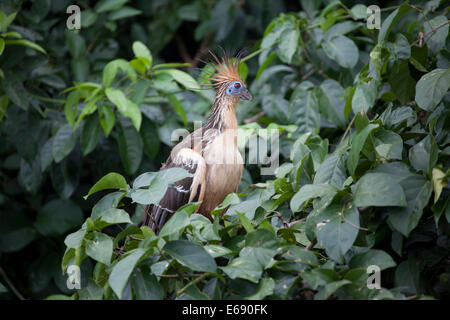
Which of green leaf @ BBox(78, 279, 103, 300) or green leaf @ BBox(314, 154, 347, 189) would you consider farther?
green leaf @ BBox(314, 154, 347, 189)

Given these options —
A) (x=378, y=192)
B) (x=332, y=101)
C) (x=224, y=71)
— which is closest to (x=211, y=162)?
(x=224, y=71)

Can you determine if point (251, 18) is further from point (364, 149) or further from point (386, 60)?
point (364, 149)

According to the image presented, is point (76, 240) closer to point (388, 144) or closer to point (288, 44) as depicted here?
point (388, 144)

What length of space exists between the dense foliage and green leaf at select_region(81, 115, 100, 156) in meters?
0.01

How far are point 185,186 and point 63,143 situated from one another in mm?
1409

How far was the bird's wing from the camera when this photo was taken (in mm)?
3443

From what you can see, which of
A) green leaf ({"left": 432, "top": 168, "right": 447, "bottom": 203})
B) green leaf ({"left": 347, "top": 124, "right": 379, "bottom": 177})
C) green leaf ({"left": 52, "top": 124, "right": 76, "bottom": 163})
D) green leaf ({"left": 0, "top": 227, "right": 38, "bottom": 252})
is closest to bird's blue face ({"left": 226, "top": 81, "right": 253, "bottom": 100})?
green leaf ({"left": 52, "top": 124, "right": 76, "bottom": 163})

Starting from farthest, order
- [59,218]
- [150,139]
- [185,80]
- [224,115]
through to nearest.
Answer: [59,218]
[150,139]
[185,80]
[224,115]

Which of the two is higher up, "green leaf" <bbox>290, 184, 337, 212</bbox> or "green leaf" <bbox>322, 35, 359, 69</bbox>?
"green leaf" <bbox>322, 35, 359, 69</bbox>

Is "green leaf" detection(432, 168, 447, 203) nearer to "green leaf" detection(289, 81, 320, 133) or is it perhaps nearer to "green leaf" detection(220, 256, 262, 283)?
"green leaf" detection(220, 256, 262, 283)

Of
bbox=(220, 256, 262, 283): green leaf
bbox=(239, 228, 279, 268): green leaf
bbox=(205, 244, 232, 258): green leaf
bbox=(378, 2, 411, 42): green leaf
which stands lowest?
bbox=(220, 256, 262, 283): green leaf

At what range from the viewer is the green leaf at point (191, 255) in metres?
2.13

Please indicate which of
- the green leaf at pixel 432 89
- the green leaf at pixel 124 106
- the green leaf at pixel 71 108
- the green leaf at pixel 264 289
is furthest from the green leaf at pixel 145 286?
the green leaf at pixel 71 108

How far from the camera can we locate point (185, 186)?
3500mm
